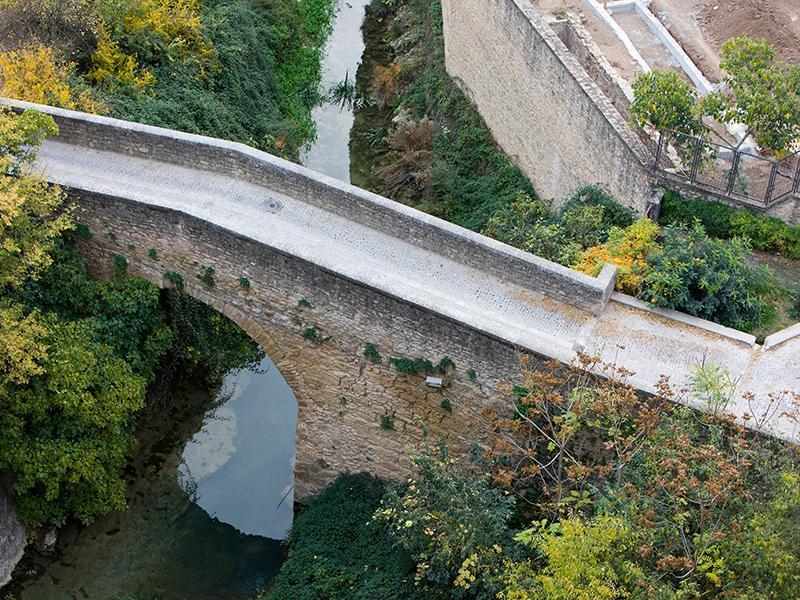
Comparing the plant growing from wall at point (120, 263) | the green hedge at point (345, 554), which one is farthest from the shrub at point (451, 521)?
the plant growing from wall at point (120, 263)

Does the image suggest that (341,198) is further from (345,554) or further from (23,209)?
(345,554)

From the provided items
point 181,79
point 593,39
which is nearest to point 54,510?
point 181,79

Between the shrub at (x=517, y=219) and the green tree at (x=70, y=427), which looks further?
the shrub at (x=517, y=219)

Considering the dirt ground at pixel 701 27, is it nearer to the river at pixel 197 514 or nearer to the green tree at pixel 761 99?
the green tree at pixel 761 99

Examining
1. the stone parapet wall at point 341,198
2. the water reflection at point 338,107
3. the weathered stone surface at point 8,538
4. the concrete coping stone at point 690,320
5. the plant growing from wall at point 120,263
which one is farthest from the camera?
the water reflection at point 338,107

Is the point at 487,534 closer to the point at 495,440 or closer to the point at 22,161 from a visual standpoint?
the point at 495,440

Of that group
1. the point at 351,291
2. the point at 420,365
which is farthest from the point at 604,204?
the point at 351,291

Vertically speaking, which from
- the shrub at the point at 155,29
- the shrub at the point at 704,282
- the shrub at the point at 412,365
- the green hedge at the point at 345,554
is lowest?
the green hedge at the point at 345,554

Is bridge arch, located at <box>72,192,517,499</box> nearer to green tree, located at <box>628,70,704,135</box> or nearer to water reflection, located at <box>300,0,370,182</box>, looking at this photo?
green tree, located at <box>628,70,704,135</box>
